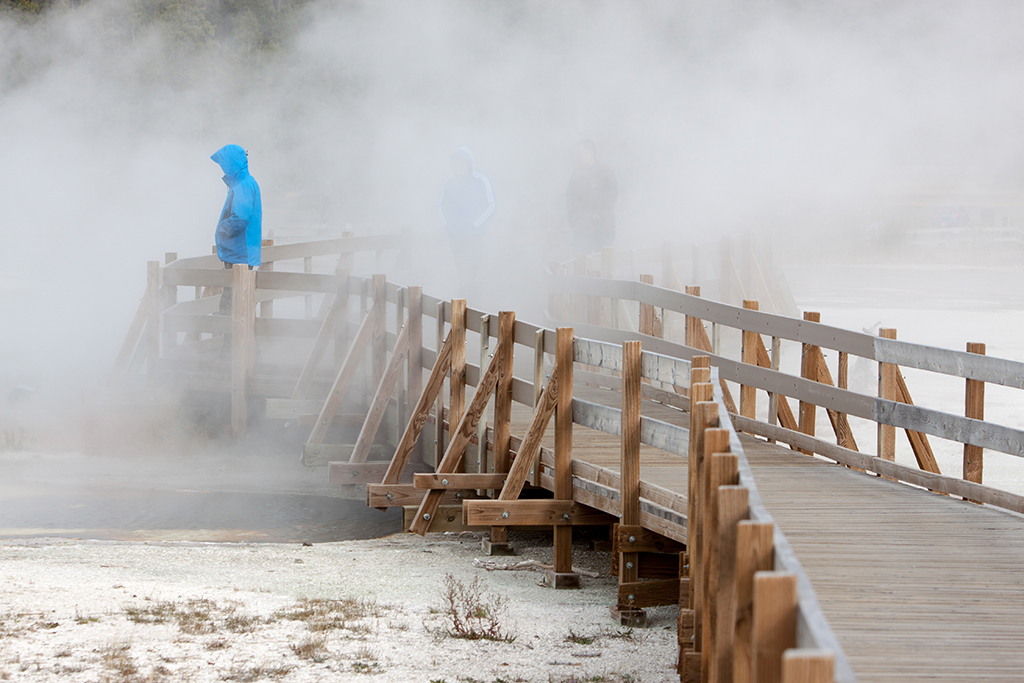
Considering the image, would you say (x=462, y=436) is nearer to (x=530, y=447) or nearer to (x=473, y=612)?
(x=530, y=447)

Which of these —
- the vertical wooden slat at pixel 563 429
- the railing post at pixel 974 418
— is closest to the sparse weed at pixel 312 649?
the vertical wooden slat at pixel 563 429

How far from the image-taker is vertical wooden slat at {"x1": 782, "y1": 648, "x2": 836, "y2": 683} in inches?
57.3

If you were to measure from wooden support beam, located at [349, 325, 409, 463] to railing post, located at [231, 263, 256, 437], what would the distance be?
1815 mm

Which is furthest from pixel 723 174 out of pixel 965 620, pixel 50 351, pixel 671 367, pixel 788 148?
pixel 965 620

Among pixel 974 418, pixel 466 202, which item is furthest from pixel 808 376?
pixel 466 202

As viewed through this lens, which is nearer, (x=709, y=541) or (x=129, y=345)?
(x=709, y=541)

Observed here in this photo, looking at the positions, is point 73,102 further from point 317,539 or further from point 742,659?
point 742,659

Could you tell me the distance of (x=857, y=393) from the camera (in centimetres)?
474

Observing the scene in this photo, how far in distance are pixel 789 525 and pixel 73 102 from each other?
21.2 metres

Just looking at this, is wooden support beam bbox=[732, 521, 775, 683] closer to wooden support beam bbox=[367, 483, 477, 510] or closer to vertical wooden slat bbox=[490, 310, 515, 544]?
vertical wooden slat bbox=[490, 310, 515, 544]

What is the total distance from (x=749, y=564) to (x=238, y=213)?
271 inches

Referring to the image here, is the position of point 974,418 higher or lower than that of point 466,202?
lower

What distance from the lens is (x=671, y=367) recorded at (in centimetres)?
432

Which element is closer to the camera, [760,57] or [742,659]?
[742,659]
